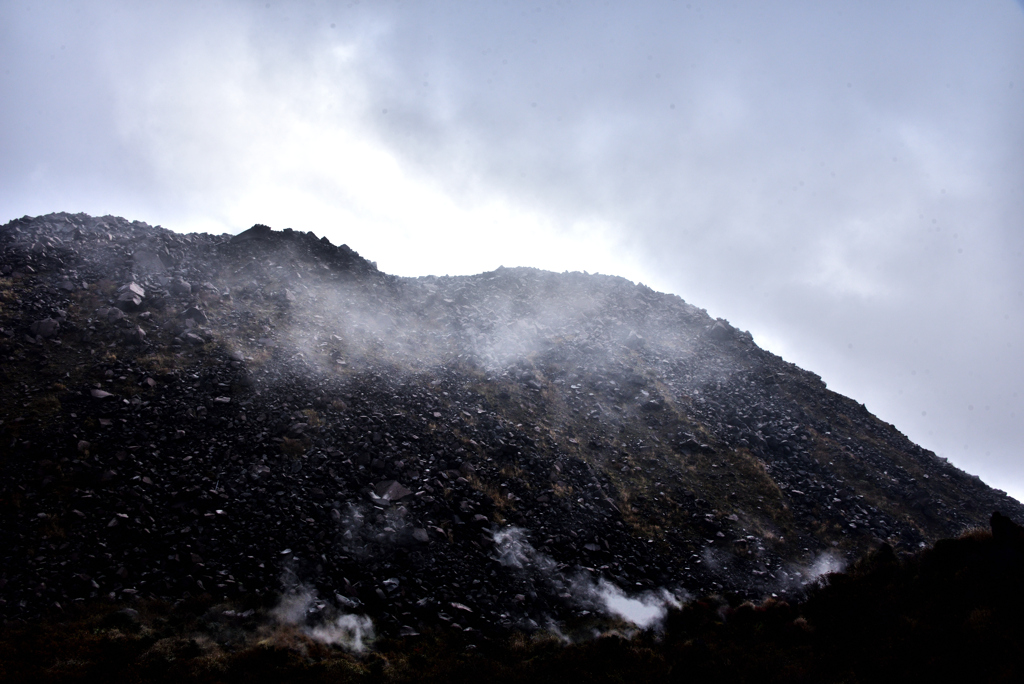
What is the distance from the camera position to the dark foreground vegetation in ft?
29.7

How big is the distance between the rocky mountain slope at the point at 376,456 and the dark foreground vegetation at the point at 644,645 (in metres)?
0.72

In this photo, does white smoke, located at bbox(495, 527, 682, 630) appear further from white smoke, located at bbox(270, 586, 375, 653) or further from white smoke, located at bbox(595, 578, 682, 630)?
white smoke, located at bbox(270, 586, 375, 653)

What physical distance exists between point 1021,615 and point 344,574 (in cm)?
1571

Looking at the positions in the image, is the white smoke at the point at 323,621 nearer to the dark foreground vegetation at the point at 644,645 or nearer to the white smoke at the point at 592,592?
the dark foreground vegetation at the point at 644,645

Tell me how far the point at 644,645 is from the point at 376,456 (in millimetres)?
10282

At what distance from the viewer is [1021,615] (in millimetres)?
9211

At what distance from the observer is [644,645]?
40.5ft

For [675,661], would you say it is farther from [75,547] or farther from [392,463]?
[75,547]

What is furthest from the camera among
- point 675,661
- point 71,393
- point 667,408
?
point 667,408

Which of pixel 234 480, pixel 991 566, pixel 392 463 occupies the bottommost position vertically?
pixel 991 566

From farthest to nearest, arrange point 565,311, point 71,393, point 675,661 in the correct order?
point 565,311 < point 71,393 < point 675,661

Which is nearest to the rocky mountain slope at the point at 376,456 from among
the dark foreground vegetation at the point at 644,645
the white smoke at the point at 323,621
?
the white smoke at the point at 323,621

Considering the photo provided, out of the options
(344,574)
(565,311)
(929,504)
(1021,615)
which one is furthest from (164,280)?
(929,504)

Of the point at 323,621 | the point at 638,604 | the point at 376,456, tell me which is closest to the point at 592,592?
the point at 638,604
